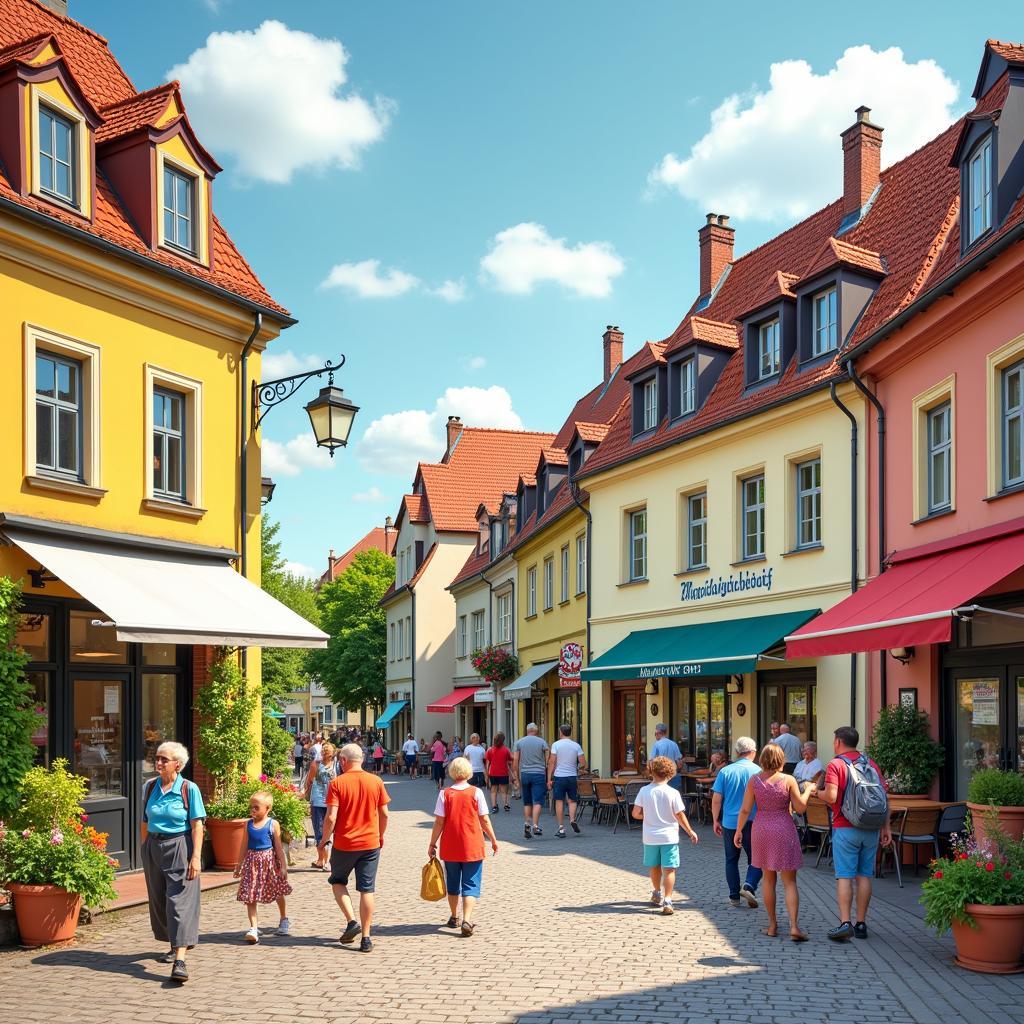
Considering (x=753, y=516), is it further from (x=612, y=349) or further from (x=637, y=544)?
(x=612, y=349)

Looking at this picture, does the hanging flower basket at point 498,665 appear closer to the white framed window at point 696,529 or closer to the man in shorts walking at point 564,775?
the white framed window at point 696,529

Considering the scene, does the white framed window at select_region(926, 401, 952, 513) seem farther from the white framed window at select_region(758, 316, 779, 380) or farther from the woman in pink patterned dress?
the woman in pink patterned dress

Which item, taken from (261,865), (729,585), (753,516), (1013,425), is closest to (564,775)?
(729,585)

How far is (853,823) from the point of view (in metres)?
10.3

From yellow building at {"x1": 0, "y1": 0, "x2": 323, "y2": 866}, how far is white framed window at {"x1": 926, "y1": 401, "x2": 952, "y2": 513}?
325 inches

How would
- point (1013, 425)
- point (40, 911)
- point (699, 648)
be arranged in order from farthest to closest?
point (699, 648) < point (1013, 425) < point (40, 911)

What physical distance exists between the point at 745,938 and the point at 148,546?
26.7 feet

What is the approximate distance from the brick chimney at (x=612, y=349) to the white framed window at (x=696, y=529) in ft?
49.0

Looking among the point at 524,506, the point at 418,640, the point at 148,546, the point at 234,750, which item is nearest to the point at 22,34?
the point at 148,546

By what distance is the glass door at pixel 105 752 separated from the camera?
44.0ft

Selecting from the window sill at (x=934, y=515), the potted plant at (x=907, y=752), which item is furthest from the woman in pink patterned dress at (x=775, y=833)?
the window sill at (x=934, y=515)

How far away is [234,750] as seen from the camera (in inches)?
589

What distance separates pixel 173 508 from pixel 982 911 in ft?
33.2

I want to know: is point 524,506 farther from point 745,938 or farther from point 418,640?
point 745,938
